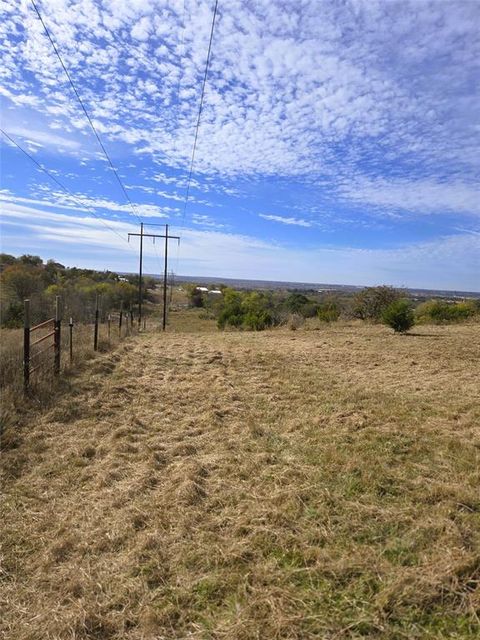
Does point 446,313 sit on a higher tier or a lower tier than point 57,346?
higher

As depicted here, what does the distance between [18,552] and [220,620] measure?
164cm

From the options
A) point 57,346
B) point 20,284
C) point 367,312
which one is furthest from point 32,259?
point 57,346

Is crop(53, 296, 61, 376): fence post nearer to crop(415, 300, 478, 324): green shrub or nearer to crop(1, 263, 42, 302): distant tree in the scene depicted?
crop(415, 300, 478, 324): green shrub

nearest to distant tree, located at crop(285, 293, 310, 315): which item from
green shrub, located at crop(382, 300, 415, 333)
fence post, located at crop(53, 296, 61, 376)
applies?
green shrub, located at crop(382, 300, 415, 333)

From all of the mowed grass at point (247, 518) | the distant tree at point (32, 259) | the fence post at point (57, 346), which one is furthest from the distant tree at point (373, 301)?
the distant tree at point (32, 259)

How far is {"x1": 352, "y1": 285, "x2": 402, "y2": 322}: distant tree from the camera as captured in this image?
27.5 meters

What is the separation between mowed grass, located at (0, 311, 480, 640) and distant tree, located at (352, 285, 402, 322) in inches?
823

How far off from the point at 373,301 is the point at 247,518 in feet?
85.5

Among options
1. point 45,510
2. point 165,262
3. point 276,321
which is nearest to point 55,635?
point 45,510

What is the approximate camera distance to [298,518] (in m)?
3.50

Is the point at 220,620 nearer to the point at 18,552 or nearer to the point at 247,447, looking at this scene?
the point at 18,552

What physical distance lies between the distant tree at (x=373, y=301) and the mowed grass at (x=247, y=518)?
823 inches

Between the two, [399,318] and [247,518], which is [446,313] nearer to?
[399,318]

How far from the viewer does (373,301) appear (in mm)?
28141
